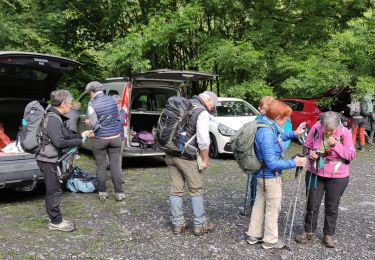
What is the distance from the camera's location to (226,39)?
43.5 feet

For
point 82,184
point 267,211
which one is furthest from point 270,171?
point 82,184

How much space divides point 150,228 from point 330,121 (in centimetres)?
260

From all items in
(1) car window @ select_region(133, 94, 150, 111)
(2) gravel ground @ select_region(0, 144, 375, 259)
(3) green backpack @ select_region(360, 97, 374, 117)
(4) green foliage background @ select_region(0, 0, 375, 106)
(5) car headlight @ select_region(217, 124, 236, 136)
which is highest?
(4) green foliage background @ select_region(0, 0, 375, 106)

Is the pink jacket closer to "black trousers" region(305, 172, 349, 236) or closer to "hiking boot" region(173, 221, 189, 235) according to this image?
"black trousers" region(305, 172, 349, 236)

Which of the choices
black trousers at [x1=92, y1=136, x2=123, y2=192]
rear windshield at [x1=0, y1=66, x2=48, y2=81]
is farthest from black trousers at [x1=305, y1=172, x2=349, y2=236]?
rear windshield at [x1=0, y1=66, x2=48, y2=81]

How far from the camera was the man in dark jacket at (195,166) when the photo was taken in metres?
4.74

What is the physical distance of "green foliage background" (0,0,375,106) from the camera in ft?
36.4

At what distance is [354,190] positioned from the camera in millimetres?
7074

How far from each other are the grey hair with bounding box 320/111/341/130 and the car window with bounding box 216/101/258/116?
19.8 feet

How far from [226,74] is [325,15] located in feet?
12.3

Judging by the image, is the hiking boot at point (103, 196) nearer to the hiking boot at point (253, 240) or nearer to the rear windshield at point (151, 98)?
the hiking boot at point (253, 240)

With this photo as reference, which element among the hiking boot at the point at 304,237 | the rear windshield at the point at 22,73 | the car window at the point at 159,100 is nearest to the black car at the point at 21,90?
the rear windshield at the point at 22,73

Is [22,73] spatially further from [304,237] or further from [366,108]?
[366,108]

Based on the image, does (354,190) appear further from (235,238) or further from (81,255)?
(81,255)
